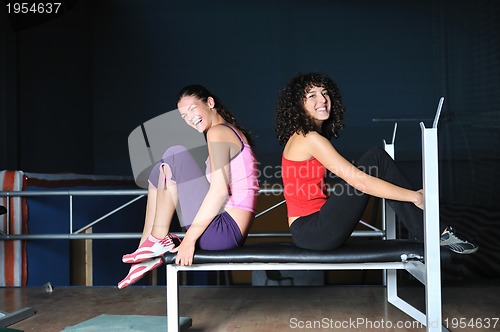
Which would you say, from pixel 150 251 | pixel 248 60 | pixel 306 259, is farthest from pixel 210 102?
pixel 248 60

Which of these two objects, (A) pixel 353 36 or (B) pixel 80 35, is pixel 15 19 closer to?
(B) pixel 80 35

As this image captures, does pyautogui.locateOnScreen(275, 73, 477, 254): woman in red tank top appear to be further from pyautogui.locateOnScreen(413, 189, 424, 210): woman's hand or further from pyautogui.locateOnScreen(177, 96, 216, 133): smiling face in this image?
pyautogui.locateOnScreen(177, 96, 216, 133): smiling face

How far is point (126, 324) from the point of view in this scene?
2348 millimetres

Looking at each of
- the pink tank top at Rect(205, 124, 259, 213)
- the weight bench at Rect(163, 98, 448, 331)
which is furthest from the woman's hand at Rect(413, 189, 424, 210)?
the pink tank top at Rect(205, 124, 259, 213)

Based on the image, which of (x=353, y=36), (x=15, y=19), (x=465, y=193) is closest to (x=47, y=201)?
(x=15, y=19)

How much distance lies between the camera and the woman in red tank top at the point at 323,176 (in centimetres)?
212

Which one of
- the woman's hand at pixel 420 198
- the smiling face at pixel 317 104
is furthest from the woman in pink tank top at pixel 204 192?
the woman's hand at pixel 420 198

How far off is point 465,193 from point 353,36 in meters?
2.42

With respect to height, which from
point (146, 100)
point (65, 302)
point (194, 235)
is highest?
point (146, 100)

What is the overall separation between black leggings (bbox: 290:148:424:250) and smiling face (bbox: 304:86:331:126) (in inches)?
9.0

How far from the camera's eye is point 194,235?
220 centimetres

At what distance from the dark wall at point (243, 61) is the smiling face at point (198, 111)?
5173 millimetres

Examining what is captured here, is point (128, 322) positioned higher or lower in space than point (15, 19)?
lower

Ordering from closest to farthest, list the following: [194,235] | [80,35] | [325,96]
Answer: [194,235] < [325,96] < [80,35]
